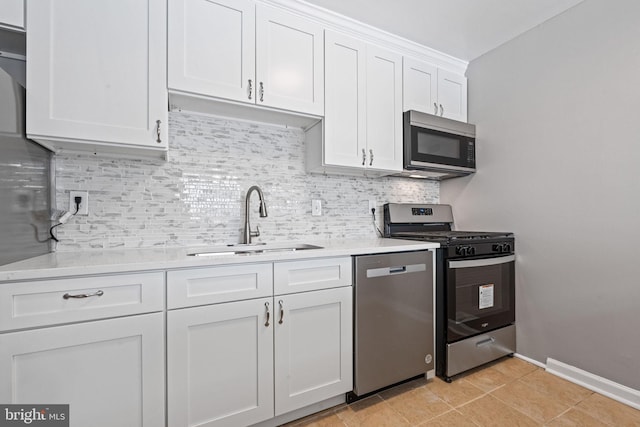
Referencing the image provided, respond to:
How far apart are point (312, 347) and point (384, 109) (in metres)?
1.67

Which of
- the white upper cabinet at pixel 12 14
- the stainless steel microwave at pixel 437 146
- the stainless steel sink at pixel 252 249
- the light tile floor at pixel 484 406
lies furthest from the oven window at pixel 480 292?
the white upper cabinet at pixel 12 14

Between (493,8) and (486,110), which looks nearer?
(493,8)

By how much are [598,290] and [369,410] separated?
1583mm

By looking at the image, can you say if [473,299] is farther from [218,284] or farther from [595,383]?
[218,284]

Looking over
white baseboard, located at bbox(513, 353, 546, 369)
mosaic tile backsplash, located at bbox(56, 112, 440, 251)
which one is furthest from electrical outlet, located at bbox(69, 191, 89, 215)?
white baseboard, located at bbox(513, 353, 546, 369)

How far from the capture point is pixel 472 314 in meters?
1.91

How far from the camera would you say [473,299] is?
192 cm

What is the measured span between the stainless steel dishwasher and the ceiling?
160 centimetres

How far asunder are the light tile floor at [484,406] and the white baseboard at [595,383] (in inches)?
1.6

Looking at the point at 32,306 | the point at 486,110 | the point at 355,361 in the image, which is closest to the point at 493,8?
the point at 486,110

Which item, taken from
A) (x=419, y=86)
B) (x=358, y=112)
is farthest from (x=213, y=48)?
(x=419, y=86)

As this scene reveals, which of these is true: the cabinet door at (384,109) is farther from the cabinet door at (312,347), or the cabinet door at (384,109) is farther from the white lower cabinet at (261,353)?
the cabinet door at (312,347)

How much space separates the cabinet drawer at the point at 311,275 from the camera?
4.48 ft

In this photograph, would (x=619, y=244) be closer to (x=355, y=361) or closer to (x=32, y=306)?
(x=355, y=361)
